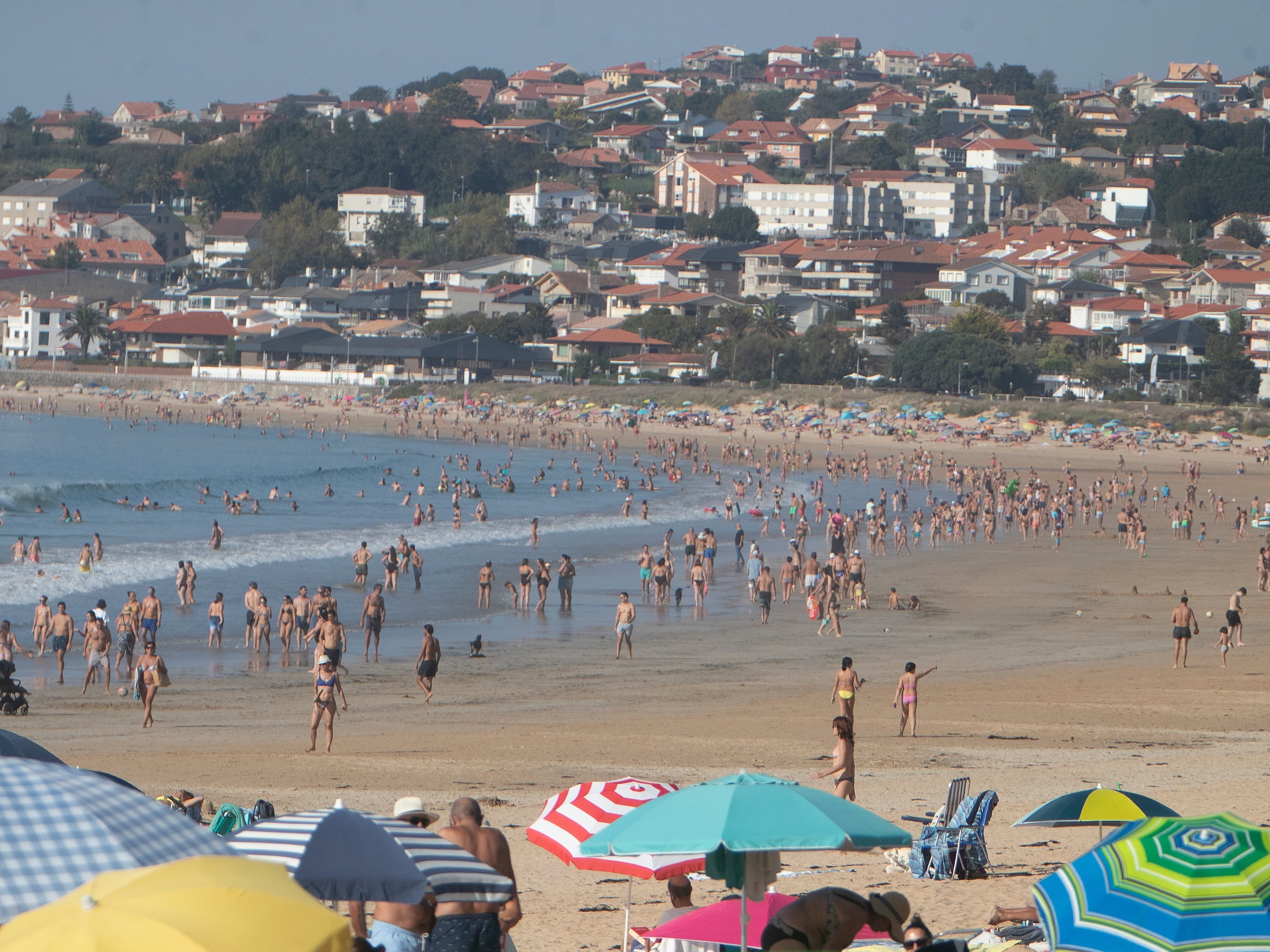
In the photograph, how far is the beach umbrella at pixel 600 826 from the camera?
223 inches

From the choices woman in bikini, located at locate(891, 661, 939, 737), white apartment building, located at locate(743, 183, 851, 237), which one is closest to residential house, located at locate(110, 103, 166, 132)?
white apartment building, located at locate(743, 183, 851, 237)

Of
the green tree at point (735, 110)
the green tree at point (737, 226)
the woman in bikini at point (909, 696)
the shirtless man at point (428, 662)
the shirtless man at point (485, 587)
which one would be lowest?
the shirtless man at point (485, 587)

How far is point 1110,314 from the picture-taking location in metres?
75.4

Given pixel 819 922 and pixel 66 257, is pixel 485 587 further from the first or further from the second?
pixel 66 257

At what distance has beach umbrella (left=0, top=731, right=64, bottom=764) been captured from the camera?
5.96 meters

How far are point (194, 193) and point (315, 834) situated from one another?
5127 inches

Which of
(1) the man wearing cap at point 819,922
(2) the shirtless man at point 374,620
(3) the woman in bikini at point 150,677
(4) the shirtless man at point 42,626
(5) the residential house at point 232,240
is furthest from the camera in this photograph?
(5) the residential house at point 232,240

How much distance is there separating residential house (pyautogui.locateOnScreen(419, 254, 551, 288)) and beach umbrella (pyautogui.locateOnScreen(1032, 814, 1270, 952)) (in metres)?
95.6

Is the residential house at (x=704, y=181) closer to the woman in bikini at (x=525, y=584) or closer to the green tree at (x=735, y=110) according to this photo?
the green tree at (x=735, y=110)

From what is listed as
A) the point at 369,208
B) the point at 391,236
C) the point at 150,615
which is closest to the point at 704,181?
the point at 391,236

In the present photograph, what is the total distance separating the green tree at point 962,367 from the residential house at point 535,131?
8423 cm

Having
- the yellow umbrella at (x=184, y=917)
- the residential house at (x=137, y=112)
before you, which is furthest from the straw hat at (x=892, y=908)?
the residential house at (x=137, y=112)

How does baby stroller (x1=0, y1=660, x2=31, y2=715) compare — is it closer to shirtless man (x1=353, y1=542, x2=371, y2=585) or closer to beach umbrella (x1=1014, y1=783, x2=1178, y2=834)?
shirtless man (x1=353, y1=542, x2=371, y2=585)

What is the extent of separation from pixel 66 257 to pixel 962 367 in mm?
67946
